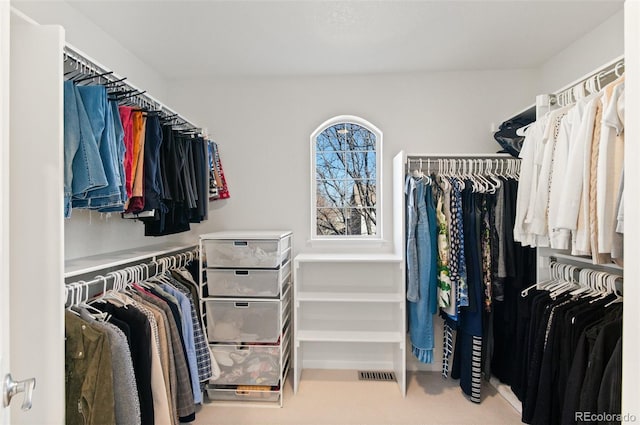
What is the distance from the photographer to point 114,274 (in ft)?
5.61

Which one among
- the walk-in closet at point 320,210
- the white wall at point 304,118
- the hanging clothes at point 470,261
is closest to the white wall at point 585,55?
the walk-in closet at point 320,210

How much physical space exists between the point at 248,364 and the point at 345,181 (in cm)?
163

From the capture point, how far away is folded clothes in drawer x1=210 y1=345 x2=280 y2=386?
7.29 feet

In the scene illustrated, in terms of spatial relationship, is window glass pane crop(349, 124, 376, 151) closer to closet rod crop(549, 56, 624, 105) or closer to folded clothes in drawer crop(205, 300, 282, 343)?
closet rod crop(549, 56, 624, 105)

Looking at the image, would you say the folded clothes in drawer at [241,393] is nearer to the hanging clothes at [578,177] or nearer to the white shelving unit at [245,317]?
the white shelving unit at [245,317]

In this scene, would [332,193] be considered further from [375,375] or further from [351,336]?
[375,375]

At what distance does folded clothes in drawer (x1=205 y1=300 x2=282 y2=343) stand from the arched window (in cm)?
83

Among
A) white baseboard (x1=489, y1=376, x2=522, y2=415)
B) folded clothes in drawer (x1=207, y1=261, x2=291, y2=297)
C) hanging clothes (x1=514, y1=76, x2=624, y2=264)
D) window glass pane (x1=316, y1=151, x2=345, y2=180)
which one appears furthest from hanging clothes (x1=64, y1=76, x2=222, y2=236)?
white baseboard (x1=489, y1=376, x2=522, y2=415)

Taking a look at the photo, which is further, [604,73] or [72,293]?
[604,73]

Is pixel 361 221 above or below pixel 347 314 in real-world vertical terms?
above

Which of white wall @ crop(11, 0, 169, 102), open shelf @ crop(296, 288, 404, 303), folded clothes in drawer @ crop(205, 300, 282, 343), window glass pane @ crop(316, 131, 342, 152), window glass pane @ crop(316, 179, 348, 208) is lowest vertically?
folded clothes in drawer @ crop(205, 300, 282, 343)

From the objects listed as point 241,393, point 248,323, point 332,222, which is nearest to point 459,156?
point 332,222
